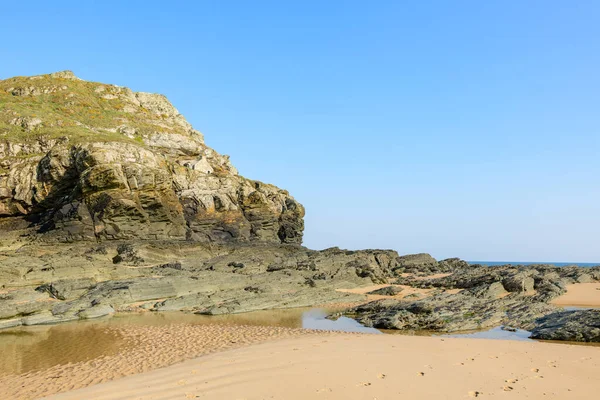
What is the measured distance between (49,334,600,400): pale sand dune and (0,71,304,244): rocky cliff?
30.1 metres

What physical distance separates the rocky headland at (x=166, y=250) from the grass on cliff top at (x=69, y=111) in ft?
0.98

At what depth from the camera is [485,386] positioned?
29.6 ft

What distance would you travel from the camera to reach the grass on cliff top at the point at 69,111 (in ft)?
152

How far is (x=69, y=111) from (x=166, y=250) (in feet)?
112

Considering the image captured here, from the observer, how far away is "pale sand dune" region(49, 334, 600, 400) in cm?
860

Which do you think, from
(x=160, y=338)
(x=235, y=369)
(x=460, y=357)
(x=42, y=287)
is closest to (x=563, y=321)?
(x=460, y=357)

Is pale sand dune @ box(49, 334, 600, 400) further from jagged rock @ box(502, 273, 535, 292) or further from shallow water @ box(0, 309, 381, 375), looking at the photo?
jagged rock @ box(502, 273, 535, 292)

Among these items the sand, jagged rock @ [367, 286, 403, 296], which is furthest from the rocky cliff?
the sand

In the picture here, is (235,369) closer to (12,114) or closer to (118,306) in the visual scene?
(118,306)

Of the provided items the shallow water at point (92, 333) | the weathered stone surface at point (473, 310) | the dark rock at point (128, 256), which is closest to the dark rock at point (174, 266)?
the dark rock at point (128, 256)

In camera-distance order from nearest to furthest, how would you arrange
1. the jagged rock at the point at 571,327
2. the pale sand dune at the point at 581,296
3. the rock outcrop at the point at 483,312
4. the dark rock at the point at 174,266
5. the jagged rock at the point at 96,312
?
the jagged rock at the point at 571,327 → the rock outcrop at the point at 483,312 → the jagged rock at the point at 96,312 → the pale sand dune at the point at 581,296 → the dark rock at the point at 174,266

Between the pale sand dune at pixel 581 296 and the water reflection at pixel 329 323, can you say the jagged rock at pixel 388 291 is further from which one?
the pale sand dune at pixel 581 296

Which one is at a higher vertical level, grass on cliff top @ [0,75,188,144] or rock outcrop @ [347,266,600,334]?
grass on cliff top @ [0,75,188,144]

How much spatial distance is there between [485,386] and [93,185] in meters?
38.1
